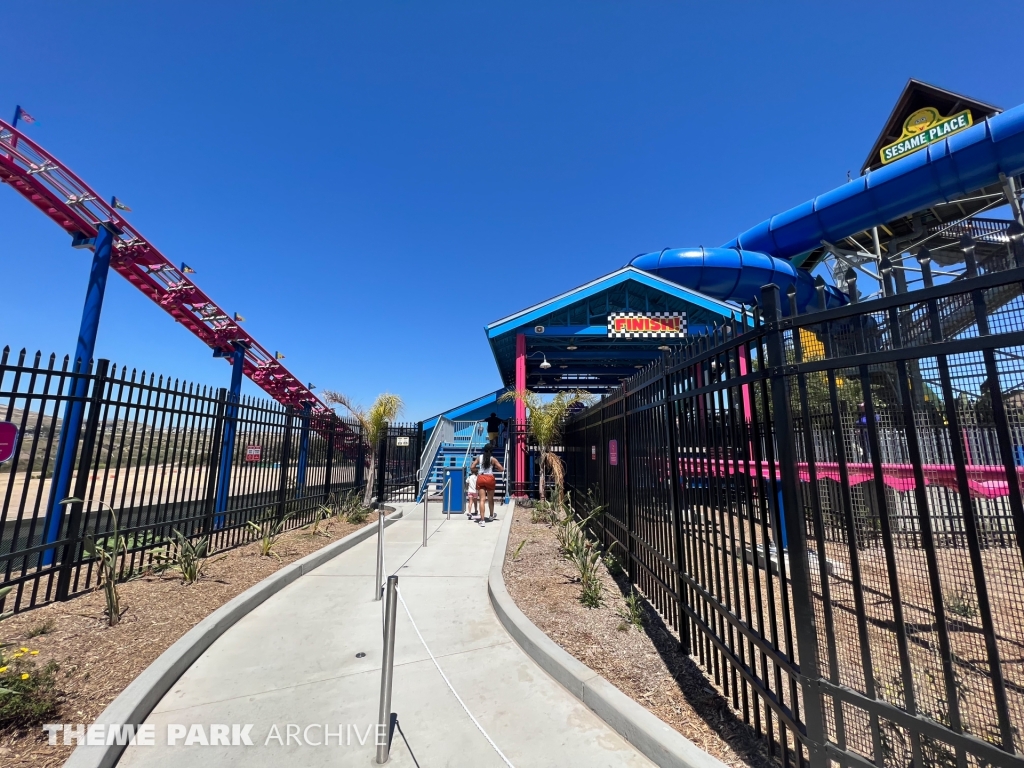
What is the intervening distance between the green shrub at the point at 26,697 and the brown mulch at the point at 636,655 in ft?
11.7

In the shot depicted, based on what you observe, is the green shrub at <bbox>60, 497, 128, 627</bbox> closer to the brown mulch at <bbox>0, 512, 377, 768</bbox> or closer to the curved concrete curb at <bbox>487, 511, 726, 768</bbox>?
the brown mulch at <bbox>0, 512, 377, 768</bbox>

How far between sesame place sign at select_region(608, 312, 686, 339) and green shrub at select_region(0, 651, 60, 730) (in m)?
15.0

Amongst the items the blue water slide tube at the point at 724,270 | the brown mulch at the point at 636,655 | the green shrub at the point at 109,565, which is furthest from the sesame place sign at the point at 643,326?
the green shrub at the point at 109,565

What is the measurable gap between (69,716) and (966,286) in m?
5.38

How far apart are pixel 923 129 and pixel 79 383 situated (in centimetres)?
2810

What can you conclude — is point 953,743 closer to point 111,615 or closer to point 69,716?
point 69,716

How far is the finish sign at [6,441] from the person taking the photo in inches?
154

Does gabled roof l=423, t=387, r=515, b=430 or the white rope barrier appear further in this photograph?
gabled roof l=423, t=387, r=515, b=430

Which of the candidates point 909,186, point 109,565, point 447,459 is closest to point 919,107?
point 909,186

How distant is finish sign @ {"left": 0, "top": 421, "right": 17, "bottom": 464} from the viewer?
12.9ft

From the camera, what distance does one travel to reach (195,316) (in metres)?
12.8

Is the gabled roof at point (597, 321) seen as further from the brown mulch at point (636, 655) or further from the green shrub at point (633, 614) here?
the green shrub at point (633, 614)

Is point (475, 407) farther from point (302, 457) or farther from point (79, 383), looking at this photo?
point (79, 383)

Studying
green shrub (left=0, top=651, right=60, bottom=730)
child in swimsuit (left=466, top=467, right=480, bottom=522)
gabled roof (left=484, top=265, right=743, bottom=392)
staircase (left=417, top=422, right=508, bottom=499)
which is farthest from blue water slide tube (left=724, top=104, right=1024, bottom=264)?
green shrub (left=0, top=651, right=60, bottom=730)
